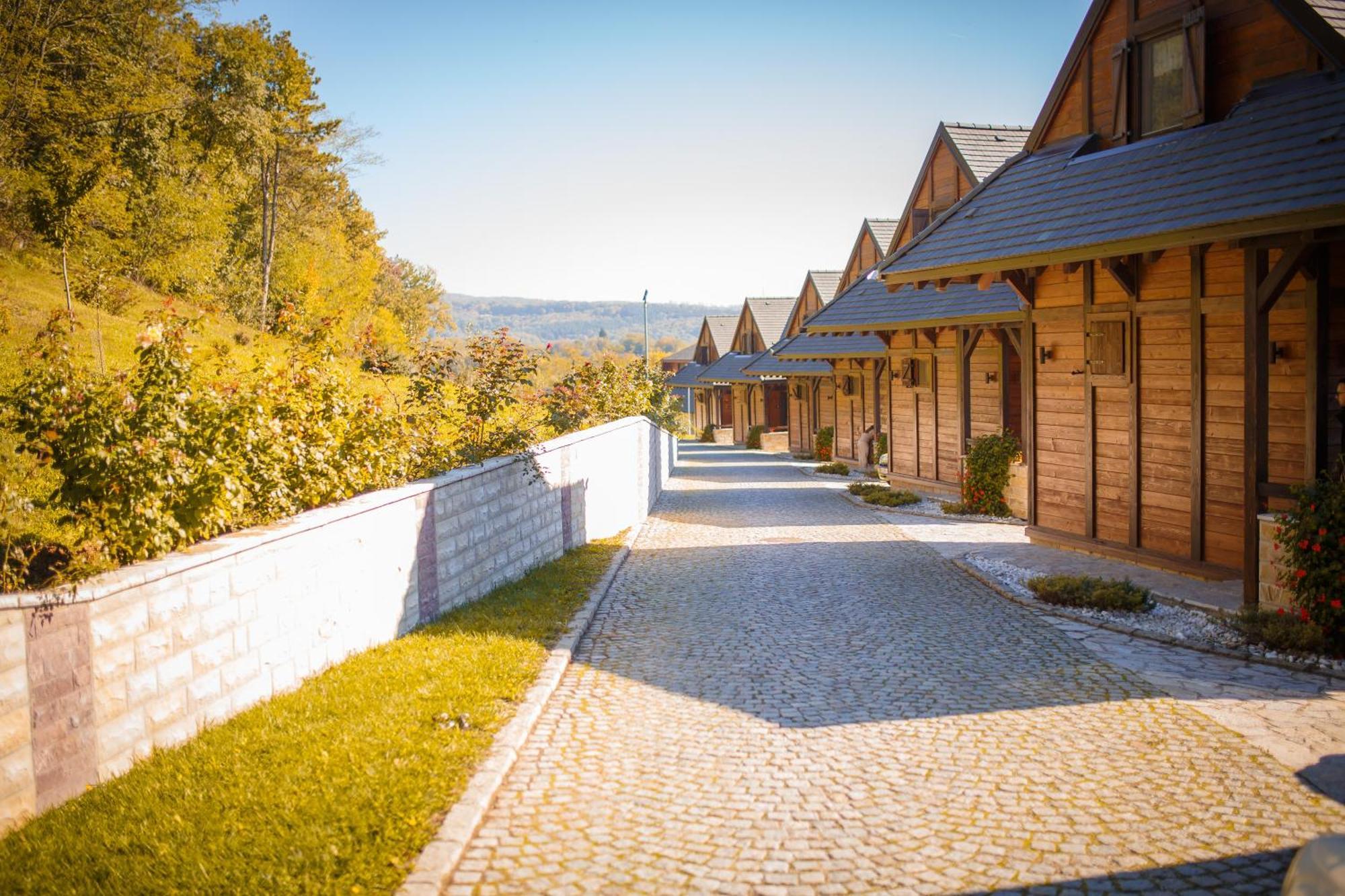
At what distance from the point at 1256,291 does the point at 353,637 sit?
8345 mm

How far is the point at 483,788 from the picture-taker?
5.34 meters

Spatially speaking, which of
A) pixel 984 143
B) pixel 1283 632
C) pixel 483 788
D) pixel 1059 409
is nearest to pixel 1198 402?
pixel 1059 409

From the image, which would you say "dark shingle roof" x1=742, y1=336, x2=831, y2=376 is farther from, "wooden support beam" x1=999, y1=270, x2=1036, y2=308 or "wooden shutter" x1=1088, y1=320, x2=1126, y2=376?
"wooden shutter" x1=1088, y1=320, x2=1126, y2=376

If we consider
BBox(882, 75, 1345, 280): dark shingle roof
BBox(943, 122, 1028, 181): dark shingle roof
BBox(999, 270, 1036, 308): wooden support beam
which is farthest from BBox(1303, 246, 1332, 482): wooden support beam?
BBox(943, 122, 1028, 181): dark shingle roof

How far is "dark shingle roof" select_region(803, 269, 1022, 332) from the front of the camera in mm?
18438

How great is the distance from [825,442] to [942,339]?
14.5 m

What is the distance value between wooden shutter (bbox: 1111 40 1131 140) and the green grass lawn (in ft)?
33.5

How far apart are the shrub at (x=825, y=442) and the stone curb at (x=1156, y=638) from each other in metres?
24.3

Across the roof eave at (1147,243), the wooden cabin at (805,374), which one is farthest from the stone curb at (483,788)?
the wooden cabin at (805,374)

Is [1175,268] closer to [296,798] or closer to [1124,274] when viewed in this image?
[1124,274]

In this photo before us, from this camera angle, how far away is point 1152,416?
11609mm

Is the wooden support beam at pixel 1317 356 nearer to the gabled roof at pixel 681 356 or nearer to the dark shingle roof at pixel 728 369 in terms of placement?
the dark shingle roof at pixel 728 369

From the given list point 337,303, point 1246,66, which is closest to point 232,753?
point 1246,66

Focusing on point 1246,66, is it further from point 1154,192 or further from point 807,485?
point 807,485
